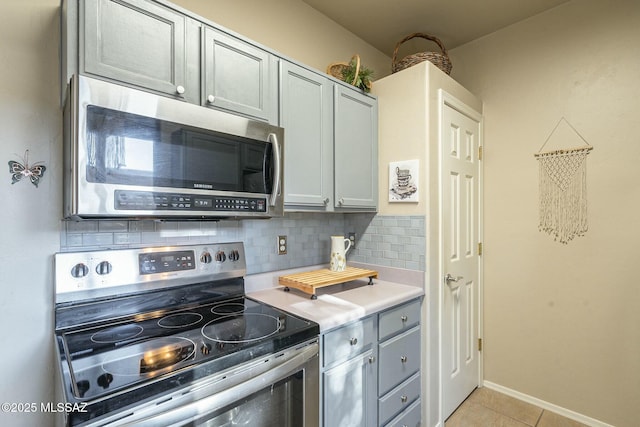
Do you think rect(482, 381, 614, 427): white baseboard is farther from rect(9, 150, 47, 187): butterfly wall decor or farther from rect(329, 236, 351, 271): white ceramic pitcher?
rect(9, 150, 47, 187): butterfly wall decor

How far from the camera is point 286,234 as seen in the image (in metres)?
1.97

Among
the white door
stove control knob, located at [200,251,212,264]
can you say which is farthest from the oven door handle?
the white door

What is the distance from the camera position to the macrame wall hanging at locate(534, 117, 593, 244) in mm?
2037

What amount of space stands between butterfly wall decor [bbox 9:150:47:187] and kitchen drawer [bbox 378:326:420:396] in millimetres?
1627

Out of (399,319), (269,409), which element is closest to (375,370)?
(399,319)

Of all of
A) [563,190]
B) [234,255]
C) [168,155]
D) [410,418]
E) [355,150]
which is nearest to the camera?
[168,155]

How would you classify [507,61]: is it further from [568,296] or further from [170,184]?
[170,184]

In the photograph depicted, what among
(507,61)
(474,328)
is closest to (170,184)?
(474,328)

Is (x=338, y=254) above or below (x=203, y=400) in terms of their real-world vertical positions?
above

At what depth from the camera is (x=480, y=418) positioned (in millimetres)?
2104

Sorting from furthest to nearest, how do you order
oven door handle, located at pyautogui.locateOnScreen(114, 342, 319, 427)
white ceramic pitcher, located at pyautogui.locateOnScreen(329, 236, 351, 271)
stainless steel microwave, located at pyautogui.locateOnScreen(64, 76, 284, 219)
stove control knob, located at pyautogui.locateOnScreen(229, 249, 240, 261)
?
white ceramic pitcher, located at pyautogui.locateOnScreen(329, 236, 351, 271)
stove control knob, located at pyautogui.locateOnScreen(229, 249, 240, 261)
stainless steel microwave, located at pyautogui.locateOnScreen(64, 76, 284, 219)
oven door handle, located at pyautogui.locateOnScreen(114, 342, 319, 427)

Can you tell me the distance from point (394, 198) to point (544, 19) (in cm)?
165

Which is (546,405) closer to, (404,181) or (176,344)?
(404,181)

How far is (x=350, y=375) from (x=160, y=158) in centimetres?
120
